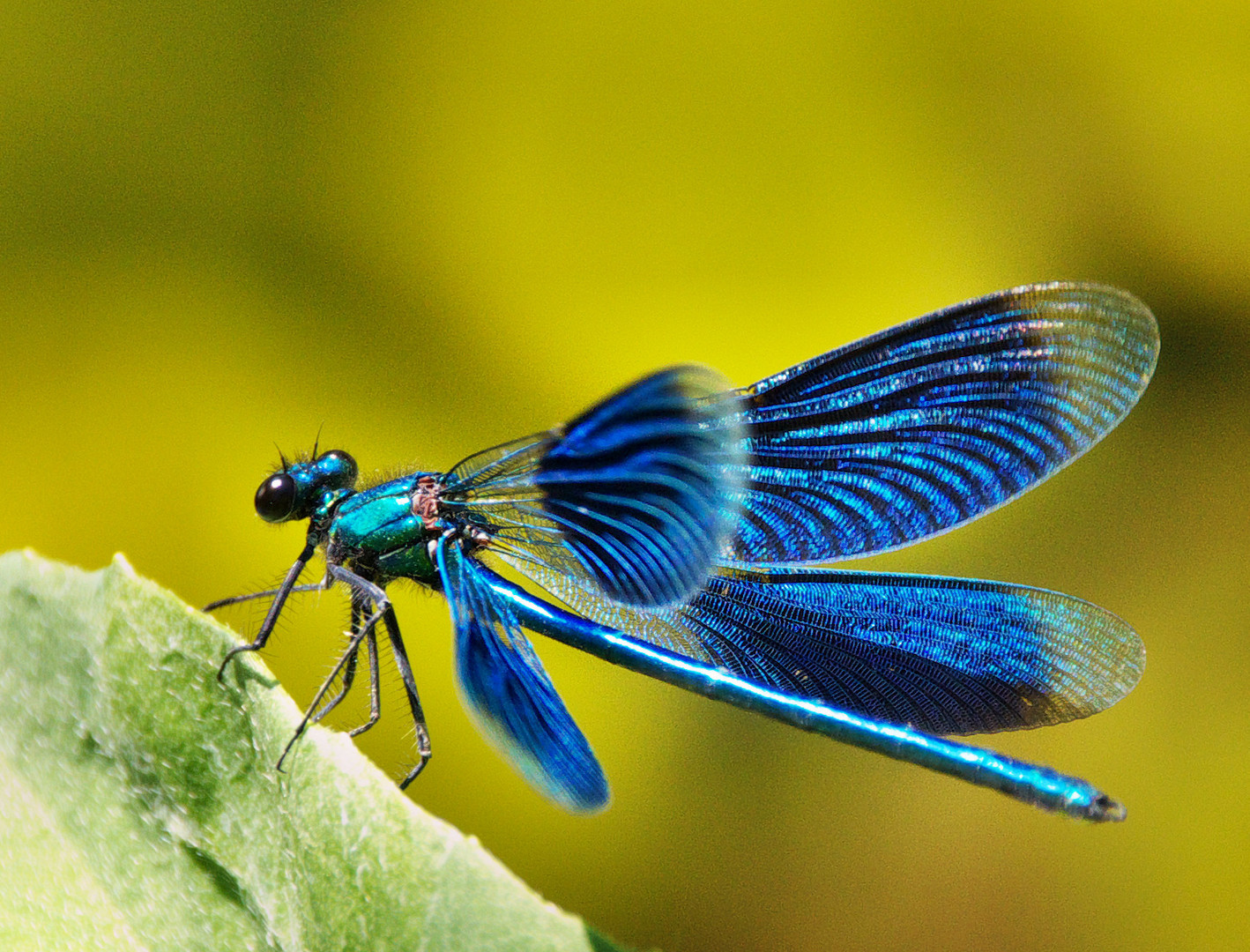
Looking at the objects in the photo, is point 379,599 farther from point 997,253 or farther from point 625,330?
point 997,253

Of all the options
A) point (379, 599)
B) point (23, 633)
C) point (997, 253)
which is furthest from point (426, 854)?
point (997, 253)

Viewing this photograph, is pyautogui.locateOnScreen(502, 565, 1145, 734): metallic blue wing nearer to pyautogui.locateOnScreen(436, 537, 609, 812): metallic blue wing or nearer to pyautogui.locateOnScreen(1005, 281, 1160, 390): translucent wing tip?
pyautogui.locateOnScreen(436, 537, 609, 812): metallic blue wing

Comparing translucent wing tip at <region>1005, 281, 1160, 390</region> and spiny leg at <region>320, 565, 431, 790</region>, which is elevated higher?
translucent wing tip at <region>1005, 281, 1160, 390</region>

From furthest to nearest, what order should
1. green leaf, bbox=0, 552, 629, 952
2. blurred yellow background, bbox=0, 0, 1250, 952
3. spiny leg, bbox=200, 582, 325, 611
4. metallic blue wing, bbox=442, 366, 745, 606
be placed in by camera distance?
blurred yellow background, bbox=0, 0, 1250, 952 → spiny leg, bbox=200, 582, 325, 611 → metallic blue wing, bbox=442, 366, 745, 606 → green leaf, bbox=0, 552, 629, 952

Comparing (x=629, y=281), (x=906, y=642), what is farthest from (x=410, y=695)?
(x=629, y=281)

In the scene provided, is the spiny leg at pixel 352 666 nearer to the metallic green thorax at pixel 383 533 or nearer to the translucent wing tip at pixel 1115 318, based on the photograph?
the metallic green thorax at pixel 383 533

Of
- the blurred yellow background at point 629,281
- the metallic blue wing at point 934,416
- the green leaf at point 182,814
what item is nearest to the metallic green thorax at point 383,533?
the metallic blue wing at point 934,416

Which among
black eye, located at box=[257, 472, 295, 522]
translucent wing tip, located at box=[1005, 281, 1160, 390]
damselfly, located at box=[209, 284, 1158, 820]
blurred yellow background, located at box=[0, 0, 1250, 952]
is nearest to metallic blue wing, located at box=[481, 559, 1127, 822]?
damselfly, located at box=[209, 284, 1158, 820]
